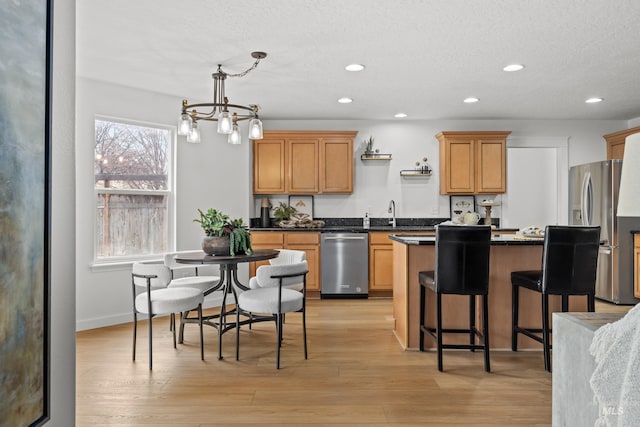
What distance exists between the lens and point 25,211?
1146mm

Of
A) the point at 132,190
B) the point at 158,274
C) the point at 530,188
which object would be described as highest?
the point at 530,188

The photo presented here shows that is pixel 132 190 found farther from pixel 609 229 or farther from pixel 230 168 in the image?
pixel 609 229

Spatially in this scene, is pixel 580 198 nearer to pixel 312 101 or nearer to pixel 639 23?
pixel 639 23

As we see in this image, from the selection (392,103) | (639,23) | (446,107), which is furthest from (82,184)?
(639,23)

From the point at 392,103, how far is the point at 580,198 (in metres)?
2.81

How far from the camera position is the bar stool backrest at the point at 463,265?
115 inches

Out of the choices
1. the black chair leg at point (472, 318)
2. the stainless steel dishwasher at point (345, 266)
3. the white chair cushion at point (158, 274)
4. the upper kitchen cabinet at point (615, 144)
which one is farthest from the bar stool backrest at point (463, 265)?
the upper kitchen cabinet at point (615, 144)

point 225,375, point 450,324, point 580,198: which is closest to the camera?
point 225,375

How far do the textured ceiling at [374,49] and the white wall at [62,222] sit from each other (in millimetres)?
1508

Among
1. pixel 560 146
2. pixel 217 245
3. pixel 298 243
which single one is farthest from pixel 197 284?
pixel 560 146

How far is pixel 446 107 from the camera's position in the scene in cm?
531

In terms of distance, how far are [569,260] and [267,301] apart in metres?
2.15

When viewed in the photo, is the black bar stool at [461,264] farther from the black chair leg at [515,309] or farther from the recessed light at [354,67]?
the recessed light at [354,67]

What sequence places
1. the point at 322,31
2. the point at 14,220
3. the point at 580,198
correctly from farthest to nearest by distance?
the point at 580,198 < the point at 322,31 < the point at 14,220
